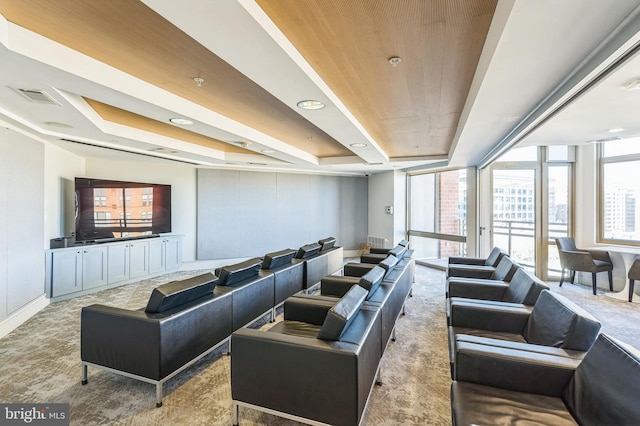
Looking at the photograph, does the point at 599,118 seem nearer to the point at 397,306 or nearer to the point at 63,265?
the point at 397,306

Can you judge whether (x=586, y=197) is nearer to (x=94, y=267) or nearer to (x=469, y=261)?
(x=469, y=261)

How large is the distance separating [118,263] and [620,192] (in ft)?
28.5

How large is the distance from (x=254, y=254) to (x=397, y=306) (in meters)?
4.82

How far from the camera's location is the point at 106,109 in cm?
346

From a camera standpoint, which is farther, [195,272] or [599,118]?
[195,272]

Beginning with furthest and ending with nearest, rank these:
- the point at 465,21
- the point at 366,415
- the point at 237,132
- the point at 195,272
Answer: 1. the point at 195,272
2. the point at 237,132
3. the point at 366,415
4. the point at 465,21

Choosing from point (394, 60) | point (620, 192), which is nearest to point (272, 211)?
point (394, 60)

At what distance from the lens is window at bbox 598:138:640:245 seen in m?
5.02

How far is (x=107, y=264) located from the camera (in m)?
5.17

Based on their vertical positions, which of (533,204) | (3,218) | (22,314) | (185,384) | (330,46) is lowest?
(185,384)

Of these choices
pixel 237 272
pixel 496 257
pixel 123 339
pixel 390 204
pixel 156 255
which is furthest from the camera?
pixel 390 204

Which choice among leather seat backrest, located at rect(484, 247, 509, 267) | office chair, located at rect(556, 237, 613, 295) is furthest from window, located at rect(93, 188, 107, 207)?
office chair, located at rect(556, 237, 613, 295)

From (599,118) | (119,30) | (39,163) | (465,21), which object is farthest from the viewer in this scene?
(39,163)

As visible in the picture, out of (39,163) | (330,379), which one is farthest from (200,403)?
(39,163)
